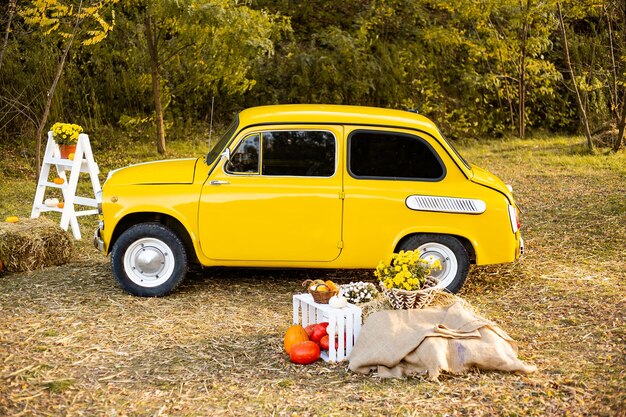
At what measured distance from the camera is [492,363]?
20.4 ft

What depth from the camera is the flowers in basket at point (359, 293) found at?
6926 mm

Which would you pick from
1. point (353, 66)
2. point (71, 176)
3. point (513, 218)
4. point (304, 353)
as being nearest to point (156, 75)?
point (353, 66)

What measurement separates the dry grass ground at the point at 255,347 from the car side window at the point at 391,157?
4.10ft

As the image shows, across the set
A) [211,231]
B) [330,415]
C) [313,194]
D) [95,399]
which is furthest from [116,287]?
[330,415]

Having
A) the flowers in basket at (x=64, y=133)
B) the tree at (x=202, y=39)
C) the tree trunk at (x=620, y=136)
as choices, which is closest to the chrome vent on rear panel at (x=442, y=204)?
the flowers in basket at (x=64, y=133)

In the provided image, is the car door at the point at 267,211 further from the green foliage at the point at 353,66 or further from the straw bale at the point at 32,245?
the green foliage at the point at 353,66

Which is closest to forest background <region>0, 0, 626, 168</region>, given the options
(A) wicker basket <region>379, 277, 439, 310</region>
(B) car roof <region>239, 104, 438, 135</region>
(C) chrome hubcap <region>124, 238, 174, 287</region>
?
(B) car roof <region>239, 104, 438, 135</region>

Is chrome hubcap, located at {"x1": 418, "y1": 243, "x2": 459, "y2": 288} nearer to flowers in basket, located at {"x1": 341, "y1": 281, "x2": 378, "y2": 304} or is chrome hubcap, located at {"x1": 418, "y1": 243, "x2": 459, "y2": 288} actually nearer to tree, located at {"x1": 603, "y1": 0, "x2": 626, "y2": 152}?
flowers in basket, located at {"x1": 341, "y1": 281, "x2": 378, "y2": 304}

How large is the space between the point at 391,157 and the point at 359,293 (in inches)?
66.3

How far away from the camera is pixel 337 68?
58.2 ft

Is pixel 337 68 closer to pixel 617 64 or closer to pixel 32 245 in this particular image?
pixel 617 64

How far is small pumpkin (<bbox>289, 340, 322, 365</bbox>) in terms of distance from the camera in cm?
643

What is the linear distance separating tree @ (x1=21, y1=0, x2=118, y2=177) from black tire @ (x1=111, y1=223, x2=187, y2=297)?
177 inches

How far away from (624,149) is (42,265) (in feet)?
36.2
